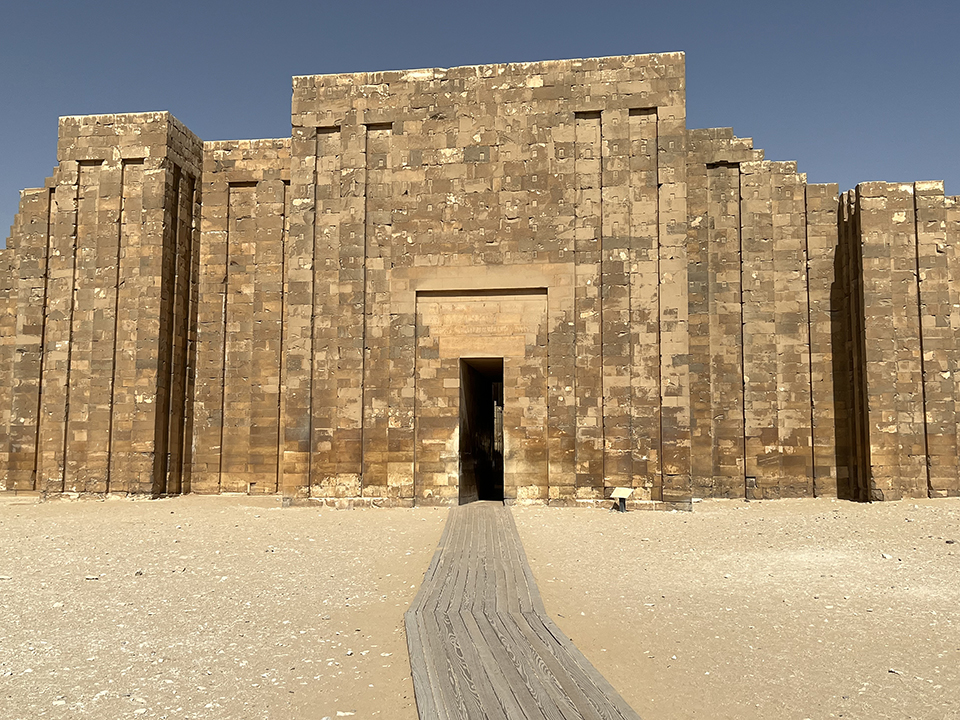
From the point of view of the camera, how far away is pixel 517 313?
45.6 ft

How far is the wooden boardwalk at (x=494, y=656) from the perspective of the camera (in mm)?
3990

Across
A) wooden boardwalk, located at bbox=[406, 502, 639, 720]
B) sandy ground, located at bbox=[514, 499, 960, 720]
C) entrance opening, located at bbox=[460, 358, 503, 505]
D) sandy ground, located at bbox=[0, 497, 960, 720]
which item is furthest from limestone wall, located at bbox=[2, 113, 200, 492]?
wooden boardwalk, located at bbox=[406, 502, 639, 720]

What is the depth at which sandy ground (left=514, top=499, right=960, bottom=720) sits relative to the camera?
14.1 ft

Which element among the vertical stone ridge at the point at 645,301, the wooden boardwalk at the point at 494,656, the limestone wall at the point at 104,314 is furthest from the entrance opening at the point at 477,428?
the limestone wall at the point at 104,314

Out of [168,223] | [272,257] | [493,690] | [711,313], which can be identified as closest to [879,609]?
[493,690]

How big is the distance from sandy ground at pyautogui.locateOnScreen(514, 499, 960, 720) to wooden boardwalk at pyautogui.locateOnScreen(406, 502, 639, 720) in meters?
0.25

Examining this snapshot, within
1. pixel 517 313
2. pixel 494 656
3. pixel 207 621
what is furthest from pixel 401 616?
pixel 517 313

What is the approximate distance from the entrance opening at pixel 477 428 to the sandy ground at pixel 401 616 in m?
3.63

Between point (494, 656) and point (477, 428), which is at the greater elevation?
point (477, 428)

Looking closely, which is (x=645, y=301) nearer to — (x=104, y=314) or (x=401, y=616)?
(x=401, y=616)

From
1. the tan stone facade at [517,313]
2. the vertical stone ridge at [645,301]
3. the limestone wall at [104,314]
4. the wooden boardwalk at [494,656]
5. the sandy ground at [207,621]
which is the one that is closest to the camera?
the wooden boardwalk at [494,656]

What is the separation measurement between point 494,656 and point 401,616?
54.4 inches

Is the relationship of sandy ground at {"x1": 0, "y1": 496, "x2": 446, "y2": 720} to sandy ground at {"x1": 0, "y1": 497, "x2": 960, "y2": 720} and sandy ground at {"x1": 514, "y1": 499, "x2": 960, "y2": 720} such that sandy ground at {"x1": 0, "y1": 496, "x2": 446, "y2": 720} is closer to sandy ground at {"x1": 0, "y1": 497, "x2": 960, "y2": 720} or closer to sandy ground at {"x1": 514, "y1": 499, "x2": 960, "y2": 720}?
sandy ground at {"x1": 0, "y1": 497, "x2": 960, "y2": 720}

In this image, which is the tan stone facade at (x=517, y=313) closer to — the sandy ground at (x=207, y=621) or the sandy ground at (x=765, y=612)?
the sandy ground at (x=765, y=612)
